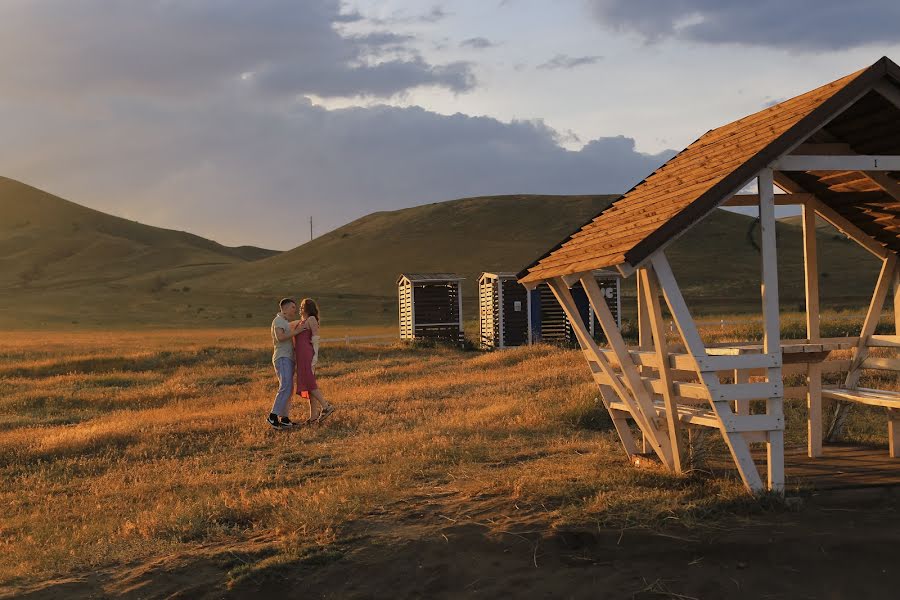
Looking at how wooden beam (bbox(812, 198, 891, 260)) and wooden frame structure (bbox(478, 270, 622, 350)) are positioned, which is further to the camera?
wooden frame structure (bbox(478, 270, 622, 350))

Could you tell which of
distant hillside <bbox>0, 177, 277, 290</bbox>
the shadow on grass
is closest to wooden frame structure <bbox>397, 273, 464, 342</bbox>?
the shadow on grass

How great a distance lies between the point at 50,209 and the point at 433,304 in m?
173

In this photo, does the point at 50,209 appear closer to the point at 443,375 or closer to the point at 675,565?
the point at 443,375

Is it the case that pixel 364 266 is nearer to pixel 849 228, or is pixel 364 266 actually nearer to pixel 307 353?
pixel 307 353

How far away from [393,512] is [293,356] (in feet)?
18.7

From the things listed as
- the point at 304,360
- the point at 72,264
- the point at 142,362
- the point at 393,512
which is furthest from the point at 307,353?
the point at 72,264

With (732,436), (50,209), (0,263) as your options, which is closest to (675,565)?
(732,436)

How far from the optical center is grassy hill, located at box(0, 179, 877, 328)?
71812mm

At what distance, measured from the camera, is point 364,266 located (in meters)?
106

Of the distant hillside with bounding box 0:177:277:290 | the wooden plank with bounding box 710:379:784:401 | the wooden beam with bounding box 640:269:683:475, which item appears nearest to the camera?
the wooden plank with bounding box 710:379:784:401

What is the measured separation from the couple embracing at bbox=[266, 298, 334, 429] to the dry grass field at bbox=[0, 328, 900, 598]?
42 centimetres

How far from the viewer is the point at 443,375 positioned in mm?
20281

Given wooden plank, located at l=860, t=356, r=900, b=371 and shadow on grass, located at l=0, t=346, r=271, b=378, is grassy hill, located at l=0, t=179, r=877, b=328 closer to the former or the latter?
shadow on grass, located at l=0, t=346, r=271, b=378

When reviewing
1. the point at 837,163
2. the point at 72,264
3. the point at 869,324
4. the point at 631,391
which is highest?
the point at 72,264
